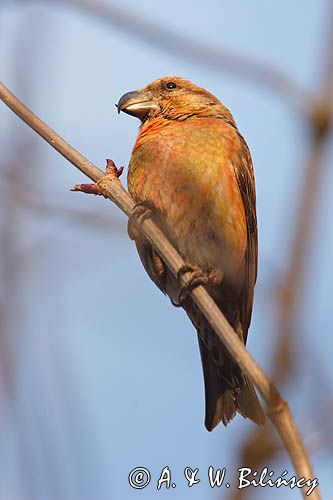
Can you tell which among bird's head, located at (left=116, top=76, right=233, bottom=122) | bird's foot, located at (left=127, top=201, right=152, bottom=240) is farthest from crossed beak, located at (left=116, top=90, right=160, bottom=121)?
bird's foot, located at (left=127, top=201, right=152, bottom=240)

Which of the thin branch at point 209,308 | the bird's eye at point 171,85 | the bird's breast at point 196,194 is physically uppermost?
the bird's eye at point 171,85

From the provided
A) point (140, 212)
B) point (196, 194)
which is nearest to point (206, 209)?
point (196, 194)

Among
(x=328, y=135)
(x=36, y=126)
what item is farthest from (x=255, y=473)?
(x=36, y=126)

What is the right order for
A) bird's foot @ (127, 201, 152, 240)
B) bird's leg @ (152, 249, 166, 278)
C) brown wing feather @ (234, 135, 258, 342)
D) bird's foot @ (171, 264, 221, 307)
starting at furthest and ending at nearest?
brown wing feather @ (234, 135, 258, 342) < bird's leg @ (152, 249, 166, 278) < bird's foot @ (127, 201, 152, 240) < bird's foot @ (171, 264, 221, 307)

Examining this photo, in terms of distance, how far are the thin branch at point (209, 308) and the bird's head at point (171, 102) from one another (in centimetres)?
174

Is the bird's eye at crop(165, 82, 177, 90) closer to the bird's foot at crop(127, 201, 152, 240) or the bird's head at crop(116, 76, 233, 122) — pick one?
the bird's head at crop(116, 76, 233, 122)

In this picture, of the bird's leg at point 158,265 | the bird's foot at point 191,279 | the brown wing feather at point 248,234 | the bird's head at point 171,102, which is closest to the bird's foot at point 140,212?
the bird's leg at point 158,265

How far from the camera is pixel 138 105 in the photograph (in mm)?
4762

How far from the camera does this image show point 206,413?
4.36 metres

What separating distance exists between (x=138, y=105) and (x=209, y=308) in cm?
255

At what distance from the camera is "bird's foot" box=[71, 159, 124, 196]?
2.97 metres

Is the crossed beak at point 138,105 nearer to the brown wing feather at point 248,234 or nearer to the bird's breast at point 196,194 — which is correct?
the bird's breast at point 196,194

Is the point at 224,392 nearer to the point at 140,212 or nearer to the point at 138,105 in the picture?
the point at 140,212

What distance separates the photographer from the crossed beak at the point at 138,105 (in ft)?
15.4
